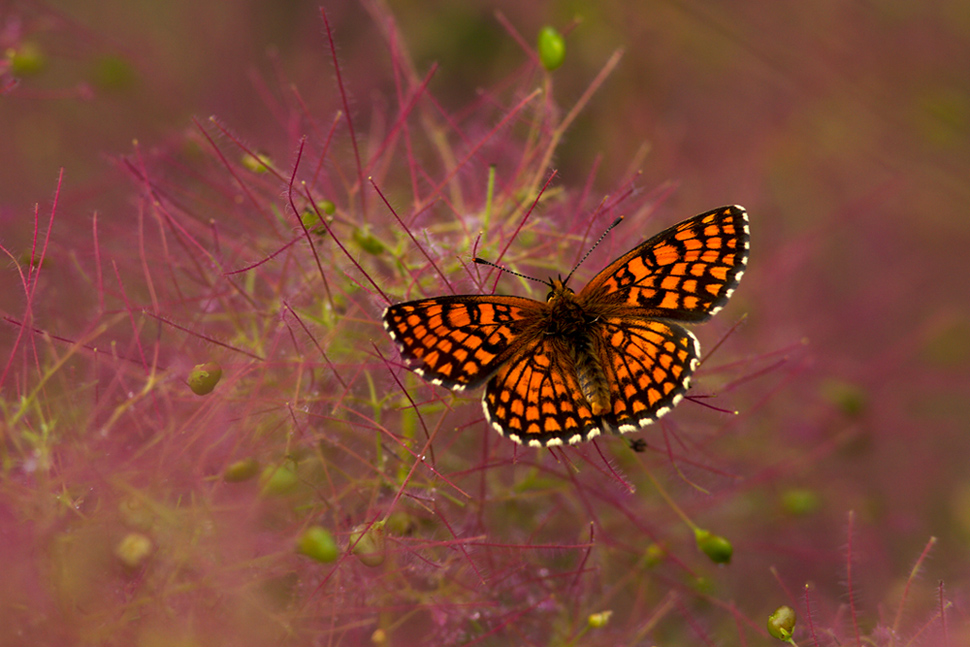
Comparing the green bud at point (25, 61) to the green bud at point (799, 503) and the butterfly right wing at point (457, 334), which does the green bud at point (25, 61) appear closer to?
the butterfly right wing at point (457, 334)

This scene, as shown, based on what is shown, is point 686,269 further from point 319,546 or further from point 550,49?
point 319,546

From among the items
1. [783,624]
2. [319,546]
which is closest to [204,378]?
[319,546]

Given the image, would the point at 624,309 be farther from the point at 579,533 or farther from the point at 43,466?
the point at 43,466

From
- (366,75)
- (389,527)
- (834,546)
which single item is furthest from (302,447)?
(834,546)

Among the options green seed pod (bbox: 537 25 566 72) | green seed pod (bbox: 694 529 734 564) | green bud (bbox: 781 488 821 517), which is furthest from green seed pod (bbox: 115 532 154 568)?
green bud (bbox: 781 488 821 517)

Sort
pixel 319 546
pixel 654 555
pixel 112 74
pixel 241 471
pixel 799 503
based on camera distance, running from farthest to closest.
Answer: pixel 112 74 → pixel 799 503 → pixel 654 555 → pixel 241 471 → pixel 319 546

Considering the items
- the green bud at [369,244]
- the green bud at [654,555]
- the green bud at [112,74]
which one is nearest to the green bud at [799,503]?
the green bud at [654,555]

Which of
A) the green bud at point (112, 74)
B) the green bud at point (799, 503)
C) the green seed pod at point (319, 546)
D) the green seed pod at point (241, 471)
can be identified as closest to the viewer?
the green seed pod at point (319, 546)
